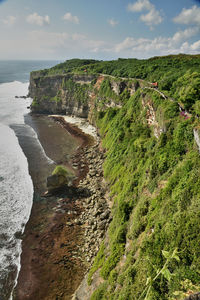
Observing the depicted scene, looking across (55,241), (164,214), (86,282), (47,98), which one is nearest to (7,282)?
(55,241)

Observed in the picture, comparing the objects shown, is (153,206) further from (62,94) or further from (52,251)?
(62,94)

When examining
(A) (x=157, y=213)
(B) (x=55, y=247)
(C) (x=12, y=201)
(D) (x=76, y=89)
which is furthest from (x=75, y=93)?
(A) (x=157, y=213)

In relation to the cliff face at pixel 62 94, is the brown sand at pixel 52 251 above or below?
below

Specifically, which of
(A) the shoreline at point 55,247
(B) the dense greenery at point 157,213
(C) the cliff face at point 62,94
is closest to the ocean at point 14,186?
Answer: (A) the shoreline at point 55,247

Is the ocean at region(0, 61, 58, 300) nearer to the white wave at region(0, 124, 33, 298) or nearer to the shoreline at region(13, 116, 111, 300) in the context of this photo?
the white wave at region(0, 124, 33, 298)

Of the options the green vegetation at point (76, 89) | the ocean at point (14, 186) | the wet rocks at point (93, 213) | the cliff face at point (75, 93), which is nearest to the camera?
the ocean at point (14, 186)

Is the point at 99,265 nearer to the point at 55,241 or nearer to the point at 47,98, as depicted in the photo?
the point at 55,241

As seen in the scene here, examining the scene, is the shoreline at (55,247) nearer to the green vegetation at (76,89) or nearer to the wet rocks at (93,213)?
the wet rocks at (93,213)
